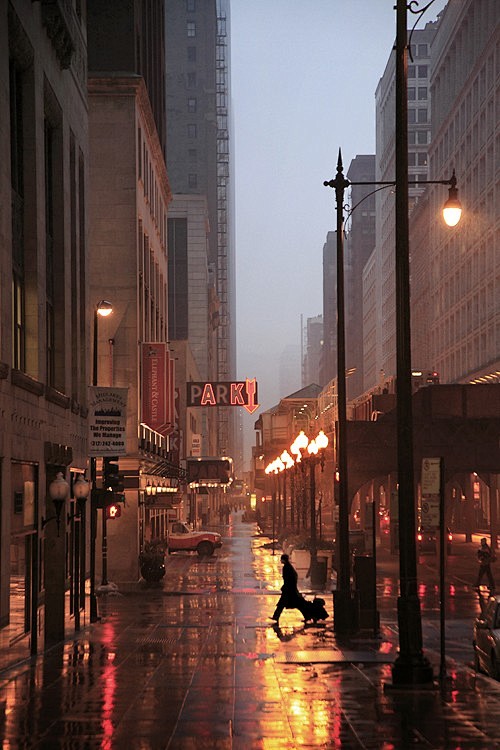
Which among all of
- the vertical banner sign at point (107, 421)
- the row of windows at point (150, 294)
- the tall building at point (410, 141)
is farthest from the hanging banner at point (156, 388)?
the tall building at point (410, 141)

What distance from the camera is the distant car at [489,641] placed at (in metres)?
21.7

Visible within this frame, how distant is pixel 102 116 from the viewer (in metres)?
54.8

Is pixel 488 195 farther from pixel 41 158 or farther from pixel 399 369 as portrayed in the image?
pixel 399 369

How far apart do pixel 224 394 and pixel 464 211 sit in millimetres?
30251

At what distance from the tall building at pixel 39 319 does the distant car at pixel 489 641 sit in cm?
872

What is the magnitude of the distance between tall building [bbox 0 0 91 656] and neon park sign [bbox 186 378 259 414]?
171ft

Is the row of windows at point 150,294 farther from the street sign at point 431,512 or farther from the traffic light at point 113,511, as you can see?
the street sign at point 431,512

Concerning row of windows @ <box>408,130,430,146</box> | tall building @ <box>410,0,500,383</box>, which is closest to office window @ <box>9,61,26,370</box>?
tall building @ <box>410,0,500,383</box>

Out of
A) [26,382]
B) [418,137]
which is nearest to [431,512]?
[26,382]

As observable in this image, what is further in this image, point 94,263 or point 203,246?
point 203,246

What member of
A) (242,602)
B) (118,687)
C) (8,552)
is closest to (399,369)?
(118,687)

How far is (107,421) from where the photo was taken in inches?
1433

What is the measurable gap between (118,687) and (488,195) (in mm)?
85039

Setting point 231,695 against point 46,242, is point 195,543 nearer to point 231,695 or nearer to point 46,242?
point 46,242
